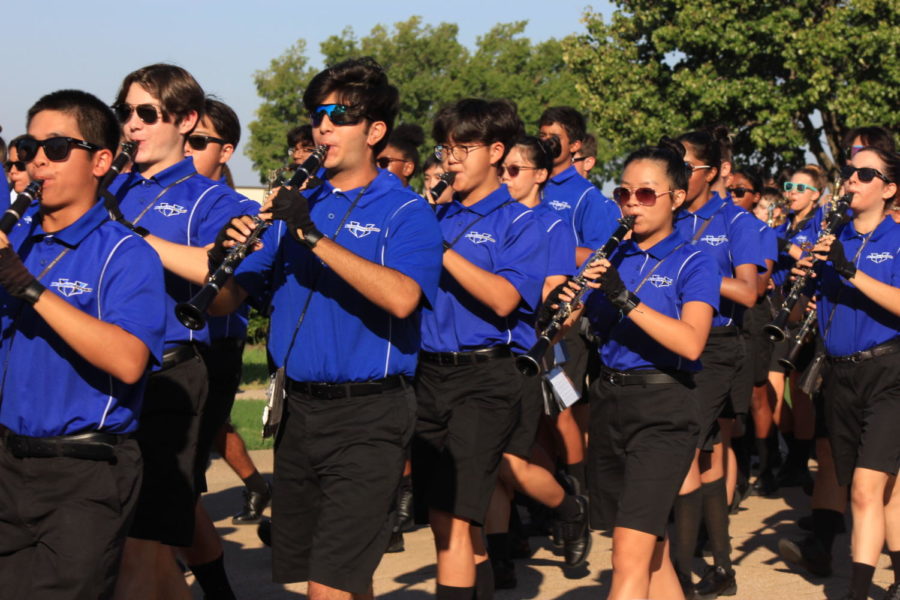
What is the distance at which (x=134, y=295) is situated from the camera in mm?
3934

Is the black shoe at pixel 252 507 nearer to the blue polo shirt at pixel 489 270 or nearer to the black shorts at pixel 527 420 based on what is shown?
the black shorts at pixel 527 420

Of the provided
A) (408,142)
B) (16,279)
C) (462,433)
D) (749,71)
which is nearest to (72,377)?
(16,279)

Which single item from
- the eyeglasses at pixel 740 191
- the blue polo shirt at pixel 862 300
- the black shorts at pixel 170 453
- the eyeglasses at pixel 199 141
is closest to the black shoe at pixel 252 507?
the eyeglasses at pixel 199 141

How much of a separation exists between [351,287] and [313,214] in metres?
0.35

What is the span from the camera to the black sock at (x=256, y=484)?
8.33 meters

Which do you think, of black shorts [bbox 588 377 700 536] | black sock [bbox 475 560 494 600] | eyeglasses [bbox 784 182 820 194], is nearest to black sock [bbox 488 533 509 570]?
black sock [bbox 475 560 494 600]

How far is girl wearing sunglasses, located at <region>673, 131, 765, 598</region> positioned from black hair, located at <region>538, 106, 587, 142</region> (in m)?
1.49

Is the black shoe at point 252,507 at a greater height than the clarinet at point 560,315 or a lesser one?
lesser

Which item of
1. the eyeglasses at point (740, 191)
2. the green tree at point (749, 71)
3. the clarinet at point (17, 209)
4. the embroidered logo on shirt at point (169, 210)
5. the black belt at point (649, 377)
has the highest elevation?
the green tree at point (749, 71)

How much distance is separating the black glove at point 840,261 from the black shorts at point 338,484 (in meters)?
2.76

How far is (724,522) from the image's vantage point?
22.6 feet

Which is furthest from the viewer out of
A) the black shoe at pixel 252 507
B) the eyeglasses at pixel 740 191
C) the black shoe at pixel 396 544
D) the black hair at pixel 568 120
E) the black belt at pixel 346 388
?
the eyeglasses at pixel 740 191

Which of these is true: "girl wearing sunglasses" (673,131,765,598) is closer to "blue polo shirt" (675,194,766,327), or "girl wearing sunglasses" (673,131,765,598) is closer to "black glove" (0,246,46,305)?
"blue polo shirt" (675,194,766,327)

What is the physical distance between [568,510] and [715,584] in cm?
90
